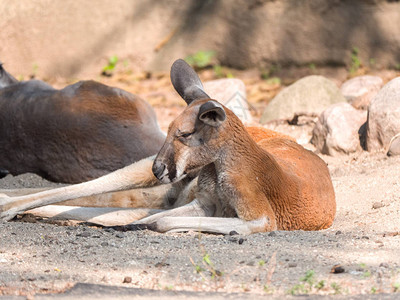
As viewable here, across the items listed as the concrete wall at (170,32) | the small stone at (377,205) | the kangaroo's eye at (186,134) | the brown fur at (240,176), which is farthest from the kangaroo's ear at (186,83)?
the concrete wall at (170,32)

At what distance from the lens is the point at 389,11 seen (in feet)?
32.7

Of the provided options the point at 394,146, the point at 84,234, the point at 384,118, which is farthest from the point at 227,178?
the point at 384,118

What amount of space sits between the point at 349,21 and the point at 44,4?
4816 mm

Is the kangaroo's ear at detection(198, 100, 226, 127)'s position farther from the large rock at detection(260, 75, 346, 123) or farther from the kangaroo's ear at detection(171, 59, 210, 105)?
the large rock at detection(260, 75, 346, 123)

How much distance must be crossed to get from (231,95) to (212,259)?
5.40 m

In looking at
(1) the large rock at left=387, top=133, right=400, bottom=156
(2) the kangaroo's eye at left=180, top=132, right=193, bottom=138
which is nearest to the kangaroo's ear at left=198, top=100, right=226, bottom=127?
(2) the kangaroo's eye at left=180, top=132, right=193, bottom=138

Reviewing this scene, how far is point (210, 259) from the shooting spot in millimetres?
3564

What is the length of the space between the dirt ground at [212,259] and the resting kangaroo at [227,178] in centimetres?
14

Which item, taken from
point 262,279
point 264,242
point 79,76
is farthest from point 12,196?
point 79,76

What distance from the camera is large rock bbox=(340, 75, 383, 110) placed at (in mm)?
8210

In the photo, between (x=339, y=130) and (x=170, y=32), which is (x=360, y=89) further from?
(x=170, y=32)

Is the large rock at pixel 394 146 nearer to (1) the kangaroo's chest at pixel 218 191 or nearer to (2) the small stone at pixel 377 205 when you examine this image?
(2) the small stone at pixel 377 205

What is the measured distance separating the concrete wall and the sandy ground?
587cm

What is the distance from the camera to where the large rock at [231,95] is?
28.3 ft
